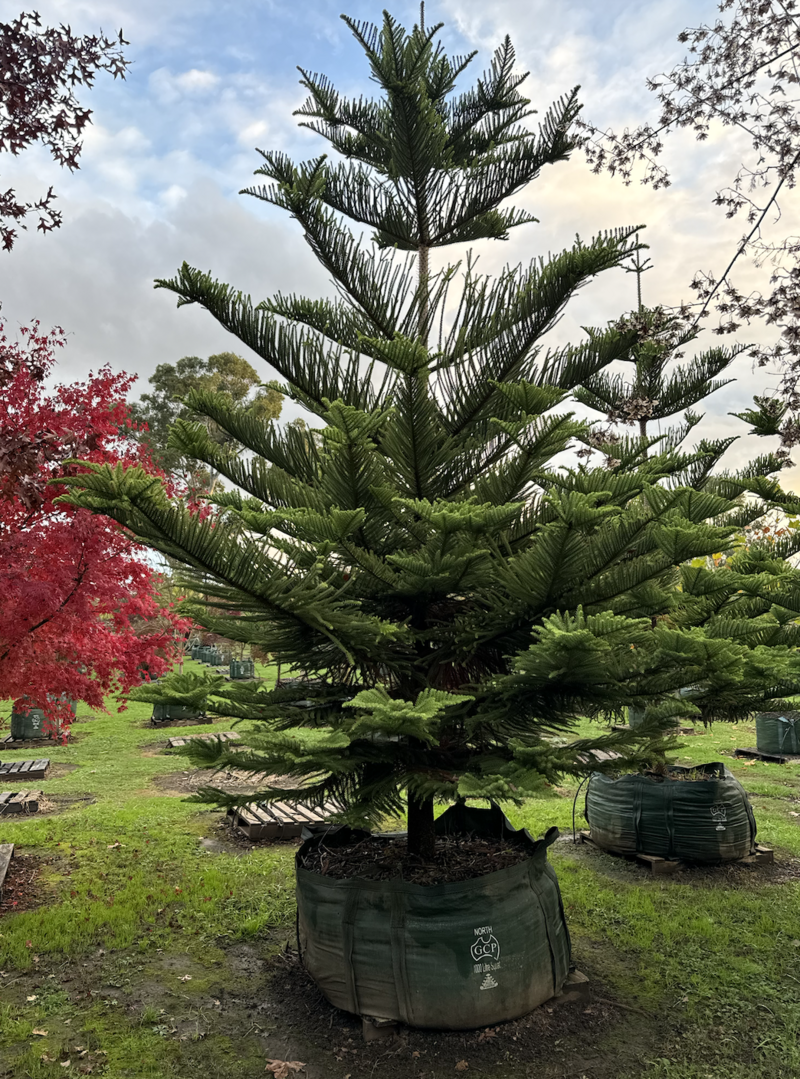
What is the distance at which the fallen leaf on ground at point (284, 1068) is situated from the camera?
2.76m

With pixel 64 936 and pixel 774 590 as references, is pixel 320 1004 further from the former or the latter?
pixel 774 590

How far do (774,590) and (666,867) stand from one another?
2.43 metres

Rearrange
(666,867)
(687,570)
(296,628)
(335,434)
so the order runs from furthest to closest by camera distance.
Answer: (666,867)
(296,628)
(687,570)
(335,434)

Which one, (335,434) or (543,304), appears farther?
(543,304)

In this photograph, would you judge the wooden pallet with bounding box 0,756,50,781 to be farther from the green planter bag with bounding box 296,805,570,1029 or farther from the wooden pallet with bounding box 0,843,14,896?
the green planter bag with bounding box 296,805,570,1029

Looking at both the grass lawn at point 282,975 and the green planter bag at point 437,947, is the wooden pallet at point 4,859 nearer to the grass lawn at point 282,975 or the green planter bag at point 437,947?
the grass lawn at point 282,975

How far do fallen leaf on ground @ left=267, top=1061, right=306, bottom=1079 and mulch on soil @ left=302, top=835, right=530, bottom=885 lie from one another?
687 millimetres

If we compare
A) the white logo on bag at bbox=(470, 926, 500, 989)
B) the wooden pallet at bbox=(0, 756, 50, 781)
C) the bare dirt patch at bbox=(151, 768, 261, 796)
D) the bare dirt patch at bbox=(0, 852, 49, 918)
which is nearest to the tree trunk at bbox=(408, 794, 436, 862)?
the white logo on bag at bbox=(470, 926, 500, 989)

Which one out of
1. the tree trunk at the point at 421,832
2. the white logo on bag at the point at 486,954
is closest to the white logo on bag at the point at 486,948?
the white logo on bag at the point at 486,954

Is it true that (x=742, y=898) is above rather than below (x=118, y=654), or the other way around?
below

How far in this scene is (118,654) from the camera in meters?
5.27

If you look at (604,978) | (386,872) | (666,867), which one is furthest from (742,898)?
(386,872)

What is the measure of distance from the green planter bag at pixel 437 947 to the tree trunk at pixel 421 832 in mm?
470

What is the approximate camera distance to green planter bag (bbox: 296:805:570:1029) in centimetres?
294
